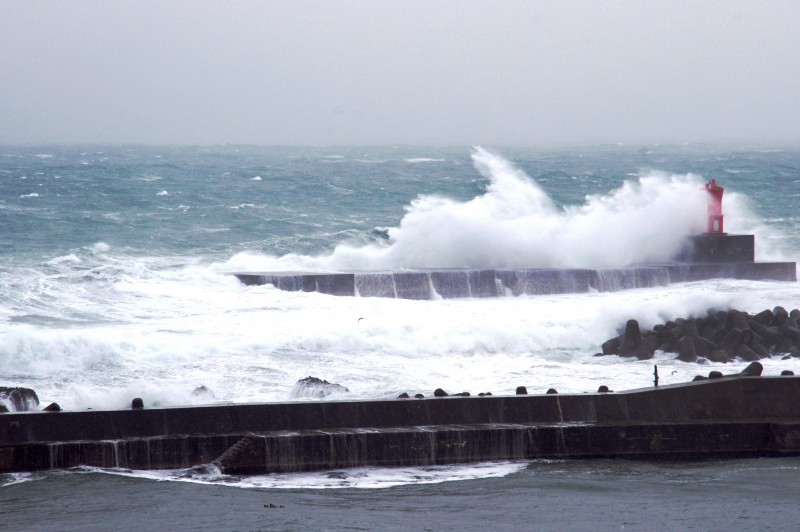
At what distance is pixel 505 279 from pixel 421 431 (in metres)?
10.8

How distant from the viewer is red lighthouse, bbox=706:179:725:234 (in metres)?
21.1

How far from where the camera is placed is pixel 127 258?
23.2 m

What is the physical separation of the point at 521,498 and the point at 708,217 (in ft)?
50.4

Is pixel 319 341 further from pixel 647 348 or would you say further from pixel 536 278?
pixel 536 278

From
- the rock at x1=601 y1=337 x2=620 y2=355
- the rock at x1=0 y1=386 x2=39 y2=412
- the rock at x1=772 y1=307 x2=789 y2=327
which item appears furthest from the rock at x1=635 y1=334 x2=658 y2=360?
the rock at x1=0 y1=386 x2=39 y2=412

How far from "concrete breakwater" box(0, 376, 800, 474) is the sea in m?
0.14

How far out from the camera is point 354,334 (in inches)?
615

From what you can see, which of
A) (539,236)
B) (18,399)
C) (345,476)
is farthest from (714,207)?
(18,399)

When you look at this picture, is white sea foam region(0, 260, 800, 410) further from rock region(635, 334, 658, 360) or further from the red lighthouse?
the red lighthouse

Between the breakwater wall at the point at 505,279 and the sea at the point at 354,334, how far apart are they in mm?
406

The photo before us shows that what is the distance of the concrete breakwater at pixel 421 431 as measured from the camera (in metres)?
8.61

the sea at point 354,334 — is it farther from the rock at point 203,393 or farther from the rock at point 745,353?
the rock at point 745,353

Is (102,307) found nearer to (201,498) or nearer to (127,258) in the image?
(127,258)

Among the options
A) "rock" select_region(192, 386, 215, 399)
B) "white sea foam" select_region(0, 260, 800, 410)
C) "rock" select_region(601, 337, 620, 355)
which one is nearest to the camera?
"rock" select_region(192, 386, 215, 399)
